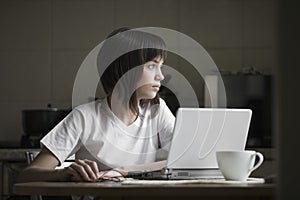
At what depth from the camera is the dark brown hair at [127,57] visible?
1881mm

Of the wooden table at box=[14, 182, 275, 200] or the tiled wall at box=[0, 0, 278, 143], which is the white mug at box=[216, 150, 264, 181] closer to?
the wooden table at box=[14, 182, 275, 200]

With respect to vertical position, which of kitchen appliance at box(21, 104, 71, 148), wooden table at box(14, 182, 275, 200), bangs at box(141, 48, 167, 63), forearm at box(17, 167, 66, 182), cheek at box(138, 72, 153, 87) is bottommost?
kitchen appliance at box(21, 104, 71, 148)

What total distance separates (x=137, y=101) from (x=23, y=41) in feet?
6.12

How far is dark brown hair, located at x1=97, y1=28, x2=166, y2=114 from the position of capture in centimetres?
188

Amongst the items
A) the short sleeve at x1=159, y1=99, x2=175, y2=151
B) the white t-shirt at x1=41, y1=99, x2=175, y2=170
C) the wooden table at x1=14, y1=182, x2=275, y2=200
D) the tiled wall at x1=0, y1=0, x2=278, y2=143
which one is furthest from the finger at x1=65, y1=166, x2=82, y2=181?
the tiled wall at x1=0, y1=0, x2=278, y2=143

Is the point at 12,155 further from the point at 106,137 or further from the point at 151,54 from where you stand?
the point at 151,54

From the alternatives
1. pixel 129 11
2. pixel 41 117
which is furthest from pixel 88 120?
pixel 129 11

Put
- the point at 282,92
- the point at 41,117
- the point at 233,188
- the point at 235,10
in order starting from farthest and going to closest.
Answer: the point at 235,10, the point at 41,117, the point at 233,188, the point at 282,92

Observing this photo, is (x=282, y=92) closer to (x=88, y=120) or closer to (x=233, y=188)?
(x=233, y=188)

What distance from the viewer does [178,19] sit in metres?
3.64

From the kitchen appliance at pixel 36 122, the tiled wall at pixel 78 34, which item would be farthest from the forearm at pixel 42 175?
the tiled wall at pixel 78 34

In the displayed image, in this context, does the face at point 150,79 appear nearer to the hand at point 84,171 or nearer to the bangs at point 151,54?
the bangs at point 151,54

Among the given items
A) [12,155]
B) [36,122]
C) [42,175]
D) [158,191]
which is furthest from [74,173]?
[36,122]

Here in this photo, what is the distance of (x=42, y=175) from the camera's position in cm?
162
